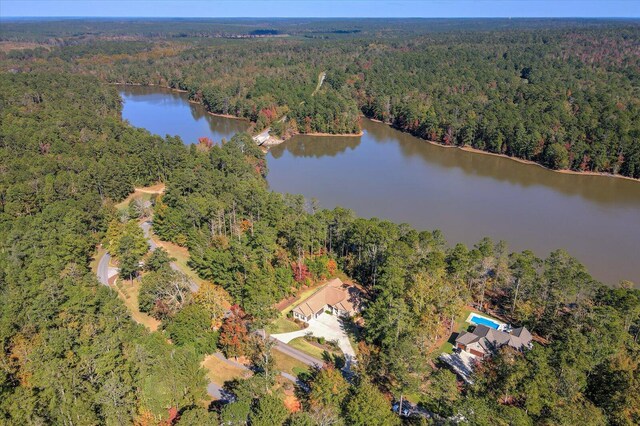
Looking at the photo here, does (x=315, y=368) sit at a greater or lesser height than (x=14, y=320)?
lesser

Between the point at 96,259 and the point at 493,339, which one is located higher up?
the point at 493,339

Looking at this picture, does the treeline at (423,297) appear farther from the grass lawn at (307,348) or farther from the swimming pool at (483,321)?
the grass lawn at (307,348)

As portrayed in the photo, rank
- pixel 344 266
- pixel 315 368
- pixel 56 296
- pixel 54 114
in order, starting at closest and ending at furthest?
1. pixel 315 368
2. pixel 56 296
3. pixel 344 266
4. pixel 54 114

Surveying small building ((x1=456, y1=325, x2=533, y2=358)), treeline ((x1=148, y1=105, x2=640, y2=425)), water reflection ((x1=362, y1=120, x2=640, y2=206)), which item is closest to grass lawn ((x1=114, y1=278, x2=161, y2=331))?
treeline ((x1=148, y1=105, x2=640, y2=425))

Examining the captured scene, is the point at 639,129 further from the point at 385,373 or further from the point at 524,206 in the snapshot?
the point at 385,373

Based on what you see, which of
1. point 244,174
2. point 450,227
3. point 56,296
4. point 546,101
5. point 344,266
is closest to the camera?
point 56,296

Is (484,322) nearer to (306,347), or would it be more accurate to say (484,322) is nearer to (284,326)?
(306,347)

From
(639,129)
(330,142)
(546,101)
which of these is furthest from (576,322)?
(546,101)

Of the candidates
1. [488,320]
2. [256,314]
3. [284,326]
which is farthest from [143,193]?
[488,320]
